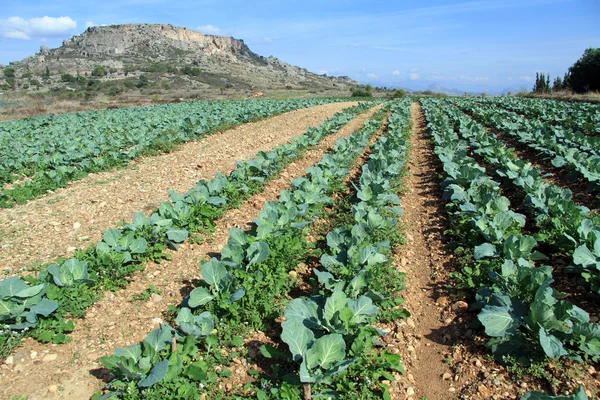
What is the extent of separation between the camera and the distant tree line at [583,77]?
125 ft

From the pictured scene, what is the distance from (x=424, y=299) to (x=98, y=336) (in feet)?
11.3

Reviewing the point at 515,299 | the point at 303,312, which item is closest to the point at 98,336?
the point at 303,312

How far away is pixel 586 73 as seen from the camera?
39.1 meters

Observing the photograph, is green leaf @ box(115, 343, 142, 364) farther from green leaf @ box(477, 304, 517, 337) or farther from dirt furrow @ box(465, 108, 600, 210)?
dirt furrow @ box(465, 108, 600, 210)

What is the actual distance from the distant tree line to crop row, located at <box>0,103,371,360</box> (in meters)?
42.7

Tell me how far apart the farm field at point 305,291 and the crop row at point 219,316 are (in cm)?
2

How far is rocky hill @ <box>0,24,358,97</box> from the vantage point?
6844 cm

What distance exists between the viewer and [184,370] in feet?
9.53

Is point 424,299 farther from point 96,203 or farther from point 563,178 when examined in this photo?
point 563,178

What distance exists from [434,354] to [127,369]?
8.55 feet

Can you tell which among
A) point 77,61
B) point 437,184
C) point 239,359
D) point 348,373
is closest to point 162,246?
point 239,359

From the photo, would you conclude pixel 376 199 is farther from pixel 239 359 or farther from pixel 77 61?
pixel 77 61

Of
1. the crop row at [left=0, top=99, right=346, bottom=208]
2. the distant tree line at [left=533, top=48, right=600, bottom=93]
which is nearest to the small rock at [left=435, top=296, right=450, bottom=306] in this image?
the crop row at [left=0, top=99, right=346, bottom=208]

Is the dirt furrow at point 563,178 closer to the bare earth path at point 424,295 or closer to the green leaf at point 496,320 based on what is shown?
the bare earth path at point 424,295
